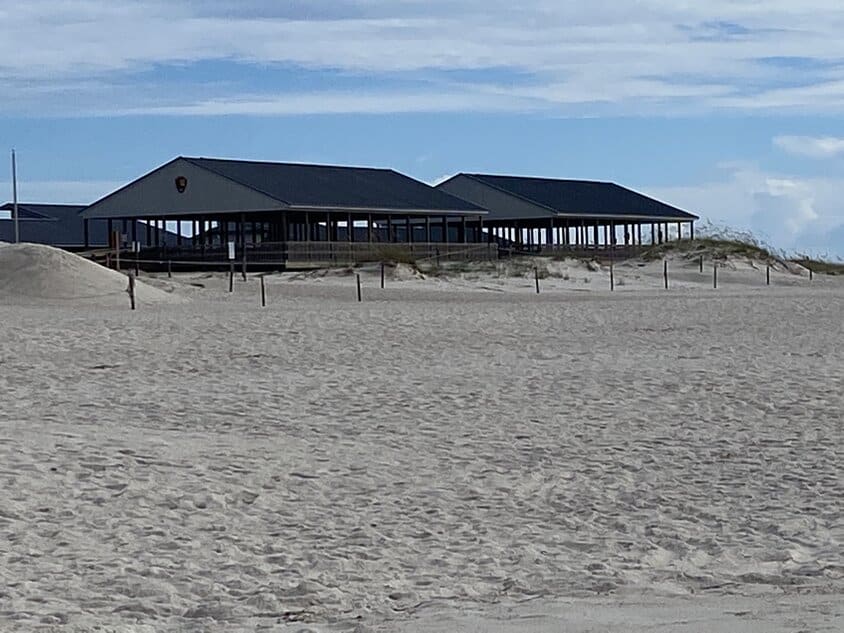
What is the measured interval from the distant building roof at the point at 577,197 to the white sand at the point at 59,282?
2904cm

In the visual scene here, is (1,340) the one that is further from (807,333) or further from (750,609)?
(750,609)

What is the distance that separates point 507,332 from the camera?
73.8ft

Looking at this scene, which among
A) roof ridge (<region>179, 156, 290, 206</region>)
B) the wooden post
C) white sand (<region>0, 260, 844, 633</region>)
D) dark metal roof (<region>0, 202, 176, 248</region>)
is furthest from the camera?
dark metal roof (<region>0, 202, 176, 248</region>)

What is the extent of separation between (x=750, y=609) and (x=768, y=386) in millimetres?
8616

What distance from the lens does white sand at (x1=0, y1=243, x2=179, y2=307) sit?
98.6 ft

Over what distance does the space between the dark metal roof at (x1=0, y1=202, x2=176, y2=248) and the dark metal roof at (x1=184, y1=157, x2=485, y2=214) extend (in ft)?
34.6

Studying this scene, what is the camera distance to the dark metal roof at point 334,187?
4938cm

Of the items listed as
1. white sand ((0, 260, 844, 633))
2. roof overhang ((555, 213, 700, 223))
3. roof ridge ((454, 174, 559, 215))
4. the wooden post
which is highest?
roof ridge ((454, 174, 559, 215))

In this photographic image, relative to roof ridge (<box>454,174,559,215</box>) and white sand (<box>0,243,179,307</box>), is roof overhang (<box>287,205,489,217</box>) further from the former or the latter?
white sand (<box>0,243,179,307</box>)

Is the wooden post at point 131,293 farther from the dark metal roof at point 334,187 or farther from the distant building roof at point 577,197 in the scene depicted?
the distant building roof at point 577,197

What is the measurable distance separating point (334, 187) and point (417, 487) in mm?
42967

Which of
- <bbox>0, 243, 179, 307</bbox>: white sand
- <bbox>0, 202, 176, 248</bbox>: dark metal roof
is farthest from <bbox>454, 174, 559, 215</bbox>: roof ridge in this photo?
<bbox>0, 243, 179, 307</bbox>: white sand

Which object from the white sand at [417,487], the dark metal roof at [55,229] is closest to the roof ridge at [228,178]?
the dark metal roof at [55,229]

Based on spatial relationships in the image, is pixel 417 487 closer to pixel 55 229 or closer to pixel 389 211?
pixel 389 211
